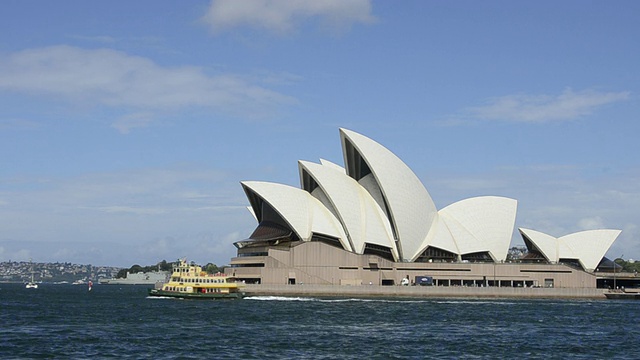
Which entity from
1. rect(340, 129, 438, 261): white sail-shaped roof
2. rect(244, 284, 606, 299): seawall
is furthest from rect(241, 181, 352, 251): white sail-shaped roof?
rect(244, 284, 606, 299): seawall

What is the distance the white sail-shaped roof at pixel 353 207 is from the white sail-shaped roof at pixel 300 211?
1.12 metres

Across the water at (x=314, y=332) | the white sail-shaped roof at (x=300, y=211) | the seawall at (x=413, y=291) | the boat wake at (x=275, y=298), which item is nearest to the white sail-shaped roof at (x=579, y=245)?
the seawall at (x=413, y=291)

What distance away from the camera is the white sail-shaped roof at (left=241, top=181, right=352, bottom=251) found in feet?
306

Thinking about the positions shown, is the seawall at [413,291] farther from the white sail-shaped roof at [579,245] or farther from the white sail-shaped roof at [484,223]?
the white sail-shaped roof at [579,245]

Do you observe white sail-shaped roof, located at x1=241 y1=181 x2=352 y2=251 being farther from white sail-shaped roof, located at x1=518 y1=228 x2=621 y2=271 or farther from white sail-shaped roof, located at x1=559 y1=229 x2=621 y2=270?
white sail-shaped roof, located at x1=559 y1=229 x2=621 y2=270

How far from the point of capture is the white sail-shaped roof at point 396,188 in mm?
Answer: 92875

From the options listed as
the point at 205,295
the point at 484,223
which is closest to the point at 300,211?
the point at 205,295

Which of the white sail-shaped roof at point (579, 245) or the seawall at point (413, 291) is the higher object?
the white sail-shaped roof at point (579, 245)

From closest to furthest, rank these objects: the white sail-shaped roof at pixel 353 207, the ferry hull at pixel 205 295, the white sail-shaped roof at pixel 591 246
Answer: the ferry hull at pixel 205 295
the white sail-shaped roof at pixel 353 207
the white sail-shaped roof at pixel 591 246

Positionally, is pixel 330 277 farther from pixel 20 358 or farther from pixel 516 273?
pixel 20 358

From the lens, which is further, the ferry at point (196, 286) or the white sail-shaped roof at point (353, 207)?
the white sail-shaped roof at point (353, 207)

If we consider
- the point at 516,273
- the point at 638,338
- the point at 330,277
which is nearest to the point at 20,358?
the point at 638,338

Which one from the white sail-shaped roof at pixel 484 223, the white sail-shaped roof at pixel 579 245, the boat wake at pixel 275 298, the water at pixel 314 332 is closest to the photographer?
the water at pixel 314 332

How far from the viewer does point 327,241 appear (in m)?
95.2
